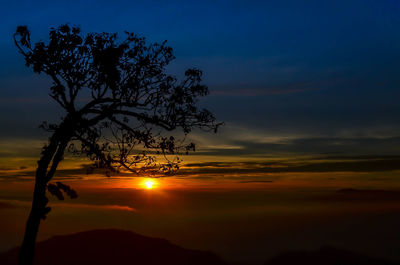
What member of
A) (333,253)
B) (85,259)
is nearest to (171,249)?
(85,259)

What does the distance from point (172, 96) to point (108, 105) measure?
3279 millimetres

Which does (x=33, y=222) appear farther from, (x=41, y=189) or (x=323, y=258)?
(x=323, y=258)

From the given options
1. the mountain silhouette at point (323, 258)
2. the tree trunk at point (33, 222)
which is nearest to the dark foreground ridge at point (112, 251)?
the mountain silhouette at point (323, 258)

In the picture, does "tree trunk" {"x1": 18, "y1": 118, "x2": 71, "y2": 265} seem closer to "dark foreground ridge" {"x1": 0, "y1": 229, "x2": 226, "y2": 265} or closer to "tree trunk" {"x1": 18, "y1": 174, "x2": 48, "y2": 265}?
"tree trunk" {"x1": 18, "y1": 174, "x2": 48, "y2": 265}

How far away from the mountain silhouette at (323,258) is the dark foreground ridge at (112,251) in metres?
32.6

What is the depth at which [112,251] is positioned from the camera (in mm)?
157750

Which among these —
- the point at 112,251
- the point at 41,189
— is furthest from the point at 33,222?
the point at 112,251

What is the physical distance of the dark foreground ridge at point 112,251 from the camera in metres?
141

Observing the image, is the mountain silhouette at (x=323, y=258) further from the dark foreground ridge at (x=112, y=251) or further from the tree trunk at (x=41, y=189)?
the tree trunk at (x=41, y=189)

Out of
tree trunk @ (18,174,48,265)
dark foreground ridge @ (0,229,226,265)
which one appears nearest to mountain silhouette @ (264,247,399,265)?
dark foreground ridge @ (0,229,226,265)

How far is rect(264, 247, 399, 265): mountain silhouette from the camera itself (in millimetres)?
144500

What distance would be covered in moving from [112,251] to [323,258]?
88970 millimetres

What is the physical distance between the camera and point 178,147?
20.6m

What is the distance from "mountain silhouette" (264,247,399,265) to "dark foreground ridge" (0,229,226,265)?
32.6 metres
